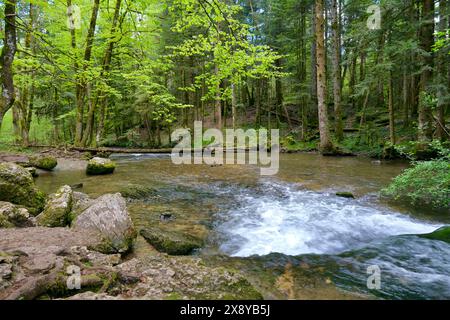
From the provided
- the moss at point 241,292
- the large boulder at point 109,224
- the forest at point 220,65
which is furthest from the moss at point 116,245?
the forest at point 220,65

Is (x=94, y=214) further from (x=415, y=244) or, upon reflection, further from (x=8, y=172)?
(x=415, y=244)

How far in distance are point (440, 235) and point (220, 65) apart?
5.82 meters

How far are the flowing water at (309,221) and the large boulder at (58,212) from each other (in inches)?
49.9

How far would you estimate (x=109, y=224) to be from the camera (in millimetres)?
4492

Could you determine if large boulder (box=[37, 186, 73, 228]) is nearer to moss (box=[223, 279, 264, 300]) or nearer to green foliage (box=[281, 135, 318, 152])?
moss (box=[223, 279, 264, 300])

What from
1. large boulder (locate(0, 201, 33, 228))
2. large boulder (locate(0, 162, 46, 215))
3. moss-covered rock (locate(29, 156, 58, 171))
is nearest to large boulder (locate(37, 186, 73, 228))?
large boulder (locate(0, 201, 33, 228))

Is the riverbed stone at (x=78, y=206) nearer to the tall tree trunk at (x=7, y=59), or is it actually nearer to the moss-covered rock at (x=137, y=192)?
the moss-covered rock at (x=137, y=192)

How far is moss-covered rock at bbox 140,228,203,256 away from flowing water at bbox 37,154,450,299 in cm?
26

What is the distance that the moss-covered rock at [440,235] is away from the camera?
193 inches

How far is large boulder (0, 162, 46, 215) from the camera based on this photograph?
211 inches

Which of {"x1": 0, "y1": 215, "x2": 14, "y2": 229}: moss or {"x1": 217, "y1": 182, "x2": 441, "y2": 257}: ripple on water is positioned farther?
{"x1": 217, "y1": 182, "x2": 441, "y2": 257}: ripple on water

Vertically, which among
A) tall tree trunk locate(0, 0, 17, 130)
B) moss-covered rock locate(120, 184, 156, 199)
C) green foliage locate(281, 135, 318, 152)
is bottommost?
moss-covered rock locate(120, 184, 156, 199)

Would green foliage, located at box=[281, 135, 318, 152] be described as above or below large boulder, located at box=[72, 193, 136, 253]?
above
